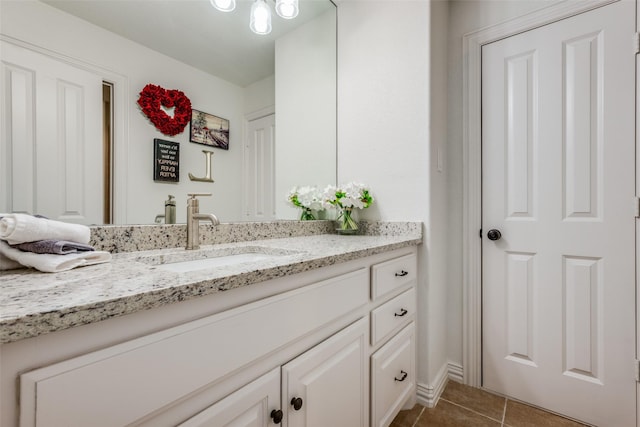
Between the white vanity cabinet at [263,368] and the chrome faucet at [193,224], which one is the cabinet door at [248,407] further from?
the chrome faucet at [193,224]

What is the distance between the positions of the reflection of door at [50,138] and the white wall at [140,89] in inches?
2.9

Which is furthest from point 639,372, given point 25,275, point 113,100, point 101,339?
point 113,100

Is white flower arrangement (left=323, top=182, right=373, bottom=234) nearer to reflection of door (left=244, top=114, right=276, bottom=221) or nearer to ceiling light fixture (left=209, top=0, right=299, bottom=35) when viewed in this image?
reflection of door (left=244, top=114, right=276, bottom=221)

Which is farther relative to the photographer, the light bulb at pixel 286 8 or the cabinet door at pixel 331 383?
the light bulb at pixel 286 8

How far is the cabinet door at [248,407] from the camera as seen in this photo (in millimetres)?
574

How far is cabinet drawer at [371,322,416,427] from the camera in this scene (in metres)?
1.12

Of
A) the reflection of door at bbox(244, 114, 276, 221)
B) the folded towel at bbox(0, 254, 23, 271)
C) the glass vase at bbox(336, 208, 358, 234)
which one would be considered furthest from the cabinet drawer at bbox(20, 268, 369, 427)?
the glass vase at bbox(336, 208, 358, 234)

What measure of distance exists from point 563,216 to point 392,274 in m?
0.94

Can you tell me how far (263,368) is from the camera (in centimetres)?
69

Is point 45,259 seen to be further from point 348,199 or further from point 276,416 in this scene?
point 348,199

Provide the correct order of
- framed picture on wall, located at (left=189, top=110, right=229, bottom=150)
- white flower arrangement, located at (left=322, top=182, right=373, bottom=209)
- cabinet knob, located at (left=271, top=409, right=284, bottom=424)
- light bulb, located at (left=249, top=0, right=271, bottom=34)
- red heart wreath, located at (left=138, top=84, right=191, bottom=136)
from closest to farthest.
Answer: cabinet knob, located at (left=271, top=409, right=284, bottom=424)
red heart wreath, located at (left=138, top=84, right=191, bottom=136)
framed picture on wall, located at (left=189, top=110, right=229, bottom=150)
light bulb, located at (left=249, top=0, right=271, bottom=34)
white flower arrangement, located at (left=322, top=182, right=373, bottom=209)

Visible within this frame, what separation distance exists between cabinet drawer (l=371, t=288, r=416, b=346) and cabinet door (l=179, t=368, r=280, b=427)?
49 cm

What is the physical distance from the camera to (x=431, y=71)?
151cm

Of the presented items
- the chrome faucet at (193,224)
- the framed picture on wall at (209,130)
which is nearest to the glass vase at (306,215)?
the framed picture on wall at (209,130)
